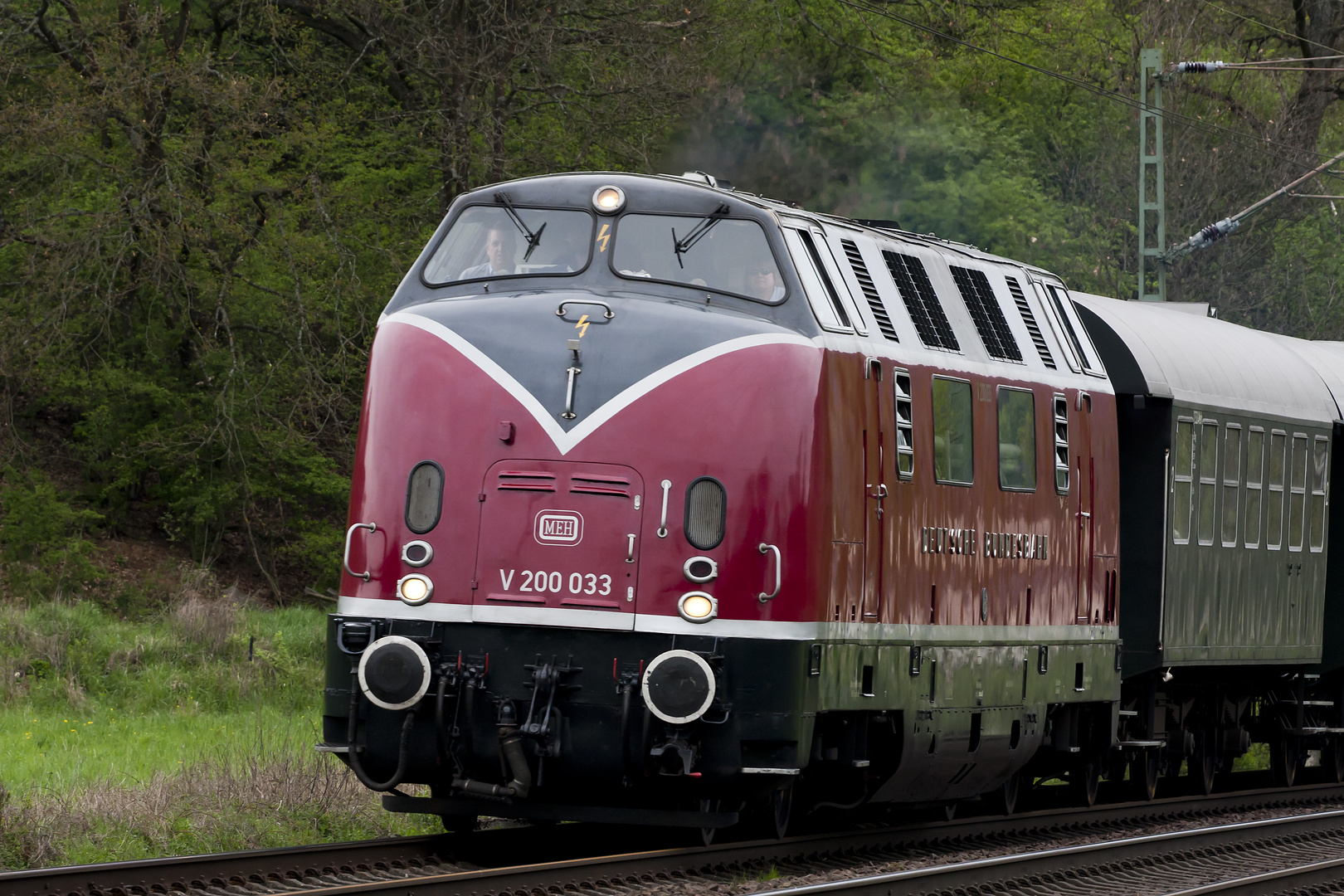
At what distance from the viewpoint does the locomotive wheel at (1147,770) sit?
1598 centimetres

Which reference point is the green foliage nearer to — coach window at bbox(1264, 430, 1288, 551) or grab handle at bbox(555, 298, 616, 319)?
coach window at bbox(1264, 430, 1288, 551)

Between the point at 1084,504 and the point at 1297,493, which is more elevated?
the point at 1297,493

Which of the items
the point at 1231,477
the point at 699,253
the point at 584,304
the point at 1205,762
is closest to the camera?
the point at 584,304

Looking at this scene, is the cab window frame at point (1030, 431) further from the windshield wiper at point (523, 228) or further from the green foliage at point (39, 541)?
the green foliage at point (39, 541)

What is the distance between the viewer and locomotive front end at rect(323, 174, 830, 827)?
31.1ft

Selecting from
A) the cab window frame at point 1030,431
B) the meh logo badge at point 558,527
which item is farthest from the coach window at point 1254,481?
the meh logo badge at point 558,527

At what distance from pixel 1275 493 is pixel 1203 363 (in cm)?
175

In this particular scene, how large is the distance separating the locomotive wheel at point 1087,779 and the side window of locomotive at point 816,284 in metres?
5.91

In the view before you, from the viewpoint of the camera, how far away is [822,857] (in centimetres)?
1117

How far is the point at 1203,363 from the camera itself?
15531mm

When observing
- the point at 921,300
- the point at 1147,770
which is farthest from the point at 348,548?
the point at 1147,770

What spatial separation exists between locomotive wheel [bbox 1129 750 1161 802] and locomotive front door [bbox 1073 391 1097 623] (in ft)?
10.0

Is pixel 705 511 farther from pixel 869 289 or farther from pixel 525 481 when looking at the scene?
pixel 869 289

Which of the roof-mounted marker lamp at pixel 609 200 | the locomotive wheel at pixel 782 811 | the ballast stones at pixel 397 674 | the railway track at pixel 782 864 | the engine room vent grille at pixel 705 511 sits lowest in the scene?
the railway track at pixel 782 864
